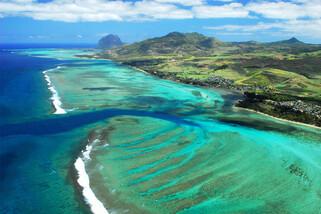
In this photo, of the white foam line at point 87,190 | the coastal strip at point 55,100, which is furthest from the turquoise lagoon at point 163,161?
the coastal strip at point 55,100

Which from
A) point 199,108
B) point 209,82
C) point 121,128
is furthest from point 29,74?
point 121,128

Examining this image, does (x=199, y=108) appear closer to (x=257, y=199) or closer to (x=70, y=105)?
(x=70, y=105)

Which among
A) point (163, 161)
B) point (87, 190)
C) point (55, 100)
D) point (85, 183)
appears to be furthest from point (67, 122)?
point (87, 190)

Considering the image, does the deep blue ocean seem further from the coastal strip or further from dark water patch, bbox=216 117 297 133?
dark water patch, bbox=216 117 297 133

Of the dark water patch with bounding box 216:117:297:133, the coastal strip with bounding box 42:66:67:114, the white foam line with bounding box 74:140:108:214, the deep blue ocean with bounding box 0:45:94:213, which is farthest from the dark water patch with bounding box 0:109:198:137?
the white foam line with bounding box 74:140:108:214

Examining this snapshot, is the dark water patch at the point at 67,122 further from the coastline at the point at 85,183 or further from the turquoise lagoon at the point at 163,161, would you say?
the coastline at the point at 85,183

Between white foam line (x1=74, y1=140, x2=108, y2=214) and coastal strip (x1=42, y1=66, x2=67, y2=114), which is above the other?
coastal strip (x1=42, y1=66, x2=67, y2=114)
